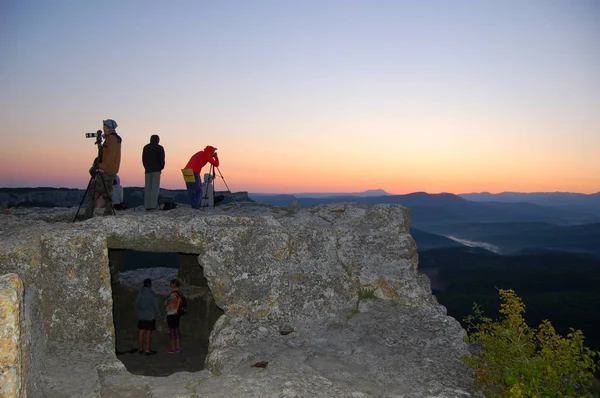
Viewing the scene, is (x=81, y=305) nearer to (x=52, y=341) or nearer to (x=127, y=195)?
(x=52, y=341)

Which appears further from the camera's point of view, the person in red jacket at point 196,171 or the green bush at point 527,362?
the person in red jacket at point 196,171

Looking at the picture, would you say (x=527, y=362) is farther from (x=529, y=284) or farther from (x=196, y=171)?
(x=529, y=284)

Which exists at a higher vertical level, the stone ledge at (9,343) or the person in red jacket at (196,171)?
the person in red jacket at (196,171)

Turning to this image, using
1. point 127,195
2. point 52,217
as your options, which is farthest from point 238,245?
point 127,195

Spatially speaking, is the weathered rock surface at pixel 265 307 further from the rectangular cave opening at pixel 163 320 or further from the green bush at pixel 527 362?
the rectangular cave opening at pixel 163 320

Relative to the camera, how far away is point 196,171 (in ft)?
36.5

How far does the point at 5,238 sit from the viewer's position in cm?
620

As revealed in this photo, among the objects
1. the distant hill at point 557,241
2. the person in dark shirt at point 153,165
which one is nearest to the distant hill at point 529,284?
the person in dark shirt at point 153,165

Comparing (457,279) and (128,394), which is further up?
(128,394)

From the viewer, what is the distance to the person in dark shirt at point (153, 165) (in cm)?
1060

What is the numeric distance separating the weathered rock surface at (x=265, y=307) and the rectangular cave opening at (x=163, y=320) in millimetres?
4022

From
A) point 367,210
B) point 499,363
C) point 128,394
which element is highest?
point 367,210

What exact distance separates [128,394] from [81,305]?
7.71 feet

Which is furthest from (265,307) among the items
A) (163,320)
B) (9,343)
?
(163,320)
